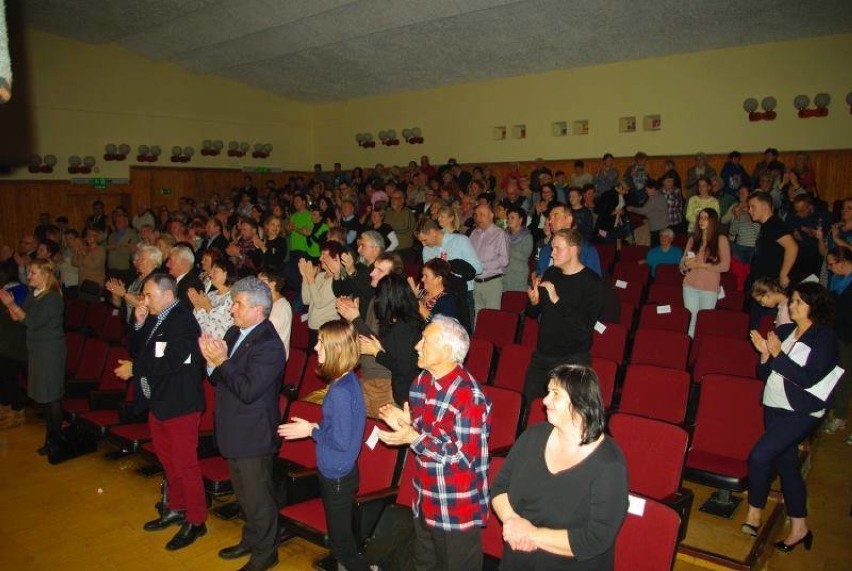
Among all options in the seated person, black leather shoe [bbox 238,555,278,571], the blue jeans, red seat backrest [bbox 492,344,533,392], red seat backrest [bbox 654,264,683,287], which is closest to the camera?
black leather shoe [bbox 238,555,278,571]

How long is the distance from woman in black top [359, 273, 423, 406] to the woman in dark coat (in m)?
3.25

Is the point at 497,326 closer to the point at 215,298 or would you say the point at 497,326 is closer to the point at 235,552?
the point at 215,298

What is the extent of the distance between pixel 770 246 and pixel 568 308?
242cm

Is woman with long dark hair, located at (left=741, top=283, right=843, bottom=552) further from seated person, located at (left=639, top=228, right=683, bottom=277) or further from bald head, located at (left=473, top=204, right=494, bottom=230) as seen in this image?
seated person, located at (left=639, top=228, right=683, bottom=277)

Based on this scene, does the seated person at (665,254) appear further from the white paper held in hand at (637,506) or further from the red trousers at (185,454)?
the red trousers at (185,454)

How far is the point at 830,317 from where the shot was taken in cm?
339

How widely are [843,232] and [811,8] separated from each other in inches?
201

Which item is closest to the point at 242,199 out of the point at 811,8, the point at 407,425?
the point at 811,8

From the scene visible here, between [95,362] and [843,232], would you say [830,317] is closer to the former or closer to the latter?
[843,232]

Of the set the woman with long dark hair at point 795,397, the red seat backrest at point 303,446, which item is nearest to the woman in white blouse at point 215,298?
the red seat backrest at point 303,446

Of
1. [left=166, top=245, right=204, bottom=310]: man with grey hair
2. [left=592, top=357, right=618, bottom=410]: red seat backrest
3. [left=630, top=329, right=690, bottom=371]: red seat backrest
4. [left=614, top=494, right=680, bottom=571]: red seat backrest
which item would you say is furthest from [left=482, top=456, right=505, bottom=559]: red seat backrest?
[left=166, top=245, right=204, bottom=310]: man with grey hair

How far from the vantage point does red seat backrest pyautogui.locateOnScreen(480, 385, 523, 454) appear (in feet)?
12.1

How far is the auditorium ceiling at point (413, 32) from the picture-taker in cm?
982

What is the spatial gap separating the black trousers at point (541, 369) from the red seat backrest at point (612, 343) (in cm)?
113
